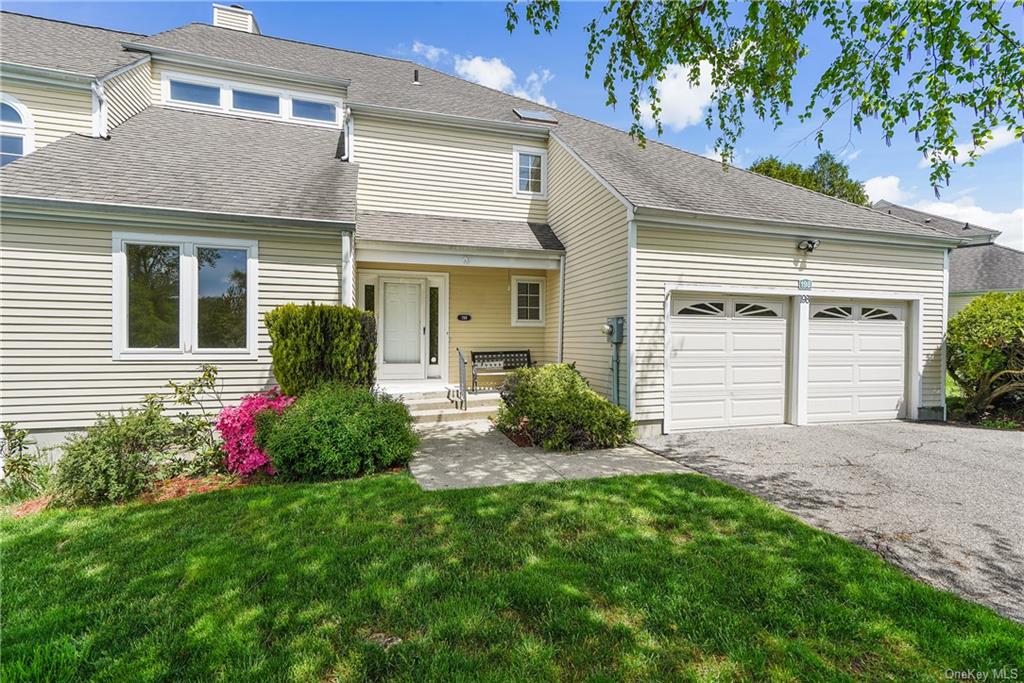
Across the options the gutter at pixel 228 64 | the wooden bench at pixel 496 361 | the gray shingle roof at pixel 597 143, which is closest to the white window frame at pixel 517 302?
the wooden bench at pixel 496 361

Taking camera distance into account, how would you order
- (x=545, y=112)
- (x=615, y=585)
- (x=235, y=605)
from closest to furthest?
(x=235, y=605), (x=615, y=585), (x=545, y=112)

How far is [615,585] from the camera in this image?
2.94 metres

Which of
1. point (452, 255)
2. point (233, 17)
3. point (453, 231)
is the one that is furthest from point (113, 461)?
point (233, 17)

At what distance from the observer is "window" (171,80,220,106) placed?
10234 mm

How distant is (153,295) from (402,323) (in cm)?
451

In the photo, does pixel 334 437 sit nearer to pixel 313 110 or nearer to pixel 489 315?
pixel 489 315

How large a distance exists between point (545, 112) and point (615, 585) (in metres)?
12.4

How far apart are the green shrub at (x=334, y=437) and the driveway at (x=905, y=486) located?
3.96 meters

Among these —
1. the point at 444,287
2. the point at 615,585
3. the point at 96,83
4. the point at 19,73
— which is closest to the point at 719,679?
the point at 615,585

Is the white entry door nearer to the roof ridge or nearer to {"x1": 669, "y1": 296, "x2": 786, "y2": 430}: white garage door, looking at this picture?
{"x1": 669, "y1": 296, "x2": 786, "y2": 430}: white garage door

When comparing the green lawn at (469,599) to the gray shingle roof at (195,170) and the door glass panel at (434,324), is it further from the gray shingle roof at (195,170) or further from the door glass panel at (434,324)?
the door glass panel at (434,324)

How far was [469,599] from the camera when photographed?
279cm

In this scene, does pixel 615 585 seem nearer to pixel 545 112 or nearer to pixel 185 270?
pixel 185 270

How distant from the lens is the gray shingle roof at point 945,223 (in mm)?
22000
